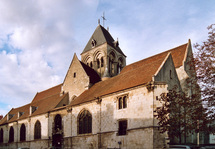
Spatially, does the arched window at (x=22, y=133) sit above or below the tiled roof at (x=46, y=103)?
below

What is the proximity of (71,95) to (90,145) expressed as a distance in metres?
10.2

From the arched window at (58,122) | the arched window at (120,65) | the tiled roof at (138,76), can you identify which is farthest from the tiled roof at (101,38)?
the arched window at (58,122)

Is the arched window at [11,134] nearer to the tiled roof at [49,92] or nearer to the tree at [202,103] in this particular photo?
the tiled roof at [49,92]

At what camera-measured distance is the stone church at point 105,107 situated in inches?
733

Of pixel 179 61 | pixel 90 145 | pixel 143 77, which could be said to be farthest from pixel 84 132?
pixel 179 61

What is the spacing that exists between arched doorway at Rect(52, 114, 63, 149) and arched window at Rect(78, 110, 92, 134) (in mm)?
3902

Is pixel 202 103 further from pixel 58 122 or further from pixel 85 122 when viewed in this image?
pixel 58 122

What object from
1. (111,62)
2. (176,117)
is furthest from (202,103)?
(111,62)

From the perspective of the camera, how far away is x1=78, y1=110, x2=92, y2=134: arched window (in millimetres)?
23723

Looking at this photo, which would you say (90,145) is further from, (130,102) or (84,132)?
(130,102)

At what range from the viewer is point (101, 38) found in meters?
38.5

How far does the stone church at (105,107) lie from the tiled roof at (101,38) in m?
0.03

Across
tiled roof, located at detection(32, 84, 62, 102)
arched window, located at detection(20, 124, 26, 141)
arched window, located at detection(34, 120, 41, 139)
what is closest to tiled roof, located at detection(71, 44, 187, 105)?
arched window, located at detection(34, 120, 41, 139)

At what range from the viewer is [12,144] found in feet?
121
